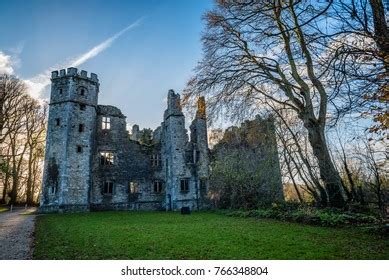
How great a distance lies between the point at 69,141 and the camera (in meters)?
19.8

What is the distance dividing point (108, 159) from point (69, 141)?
354 cm

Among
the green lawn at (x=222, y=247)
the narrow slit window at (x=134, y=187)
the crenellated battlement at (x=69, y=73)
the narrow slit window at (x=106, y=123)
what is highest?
the crenellated battlement at (x=69, y=73)

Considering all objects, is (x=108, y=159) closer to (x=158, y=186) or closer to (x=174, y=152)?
(x=158, y=186)

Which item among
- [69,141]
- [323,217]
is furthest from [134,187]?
[323,217]

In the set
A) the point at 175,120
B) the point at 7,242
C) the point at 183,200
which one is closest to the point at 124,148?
the point at 175,120

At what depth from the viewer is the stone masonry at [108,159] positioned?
19328 mm

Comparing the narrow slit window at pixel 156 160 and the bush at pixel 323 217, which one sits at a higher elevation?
the narrow slit window at pixel 156 160

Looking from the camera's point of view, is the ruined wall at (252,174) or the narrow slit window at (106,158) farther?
the narrow slit window at (106,158)

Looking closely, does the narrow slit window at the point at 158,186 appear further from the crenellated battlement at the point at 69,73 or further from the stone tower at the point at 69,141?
the crenellated battlement at the point at 69,73

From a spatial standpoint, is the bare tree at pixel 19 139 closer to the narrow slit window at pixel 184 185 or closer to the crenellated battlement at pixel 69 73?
the crenellated battlement at pixel 69 73

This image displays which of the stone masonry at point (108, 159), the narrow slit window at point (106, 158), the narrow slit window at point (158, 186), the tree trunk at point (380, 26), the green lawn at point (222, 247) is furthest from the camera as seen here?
the narrow slit window at point (158, 186)

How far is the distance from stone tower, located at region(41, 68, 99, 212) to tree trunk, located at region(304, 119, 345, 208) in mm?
15869

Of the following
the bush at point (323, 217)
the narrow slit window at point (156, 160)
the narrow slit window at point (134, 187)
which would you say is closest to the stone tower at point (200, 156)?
the narrow slit window at point (156, 160)

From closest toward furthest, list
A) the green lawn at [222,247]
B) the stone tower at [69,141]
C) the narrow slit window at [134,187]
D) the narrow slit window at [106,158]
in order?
the green lawn at [222,247] → the stone tower at [69,141] → the narrow slit window at [106,158] → the narrow slit window at [134,187]
